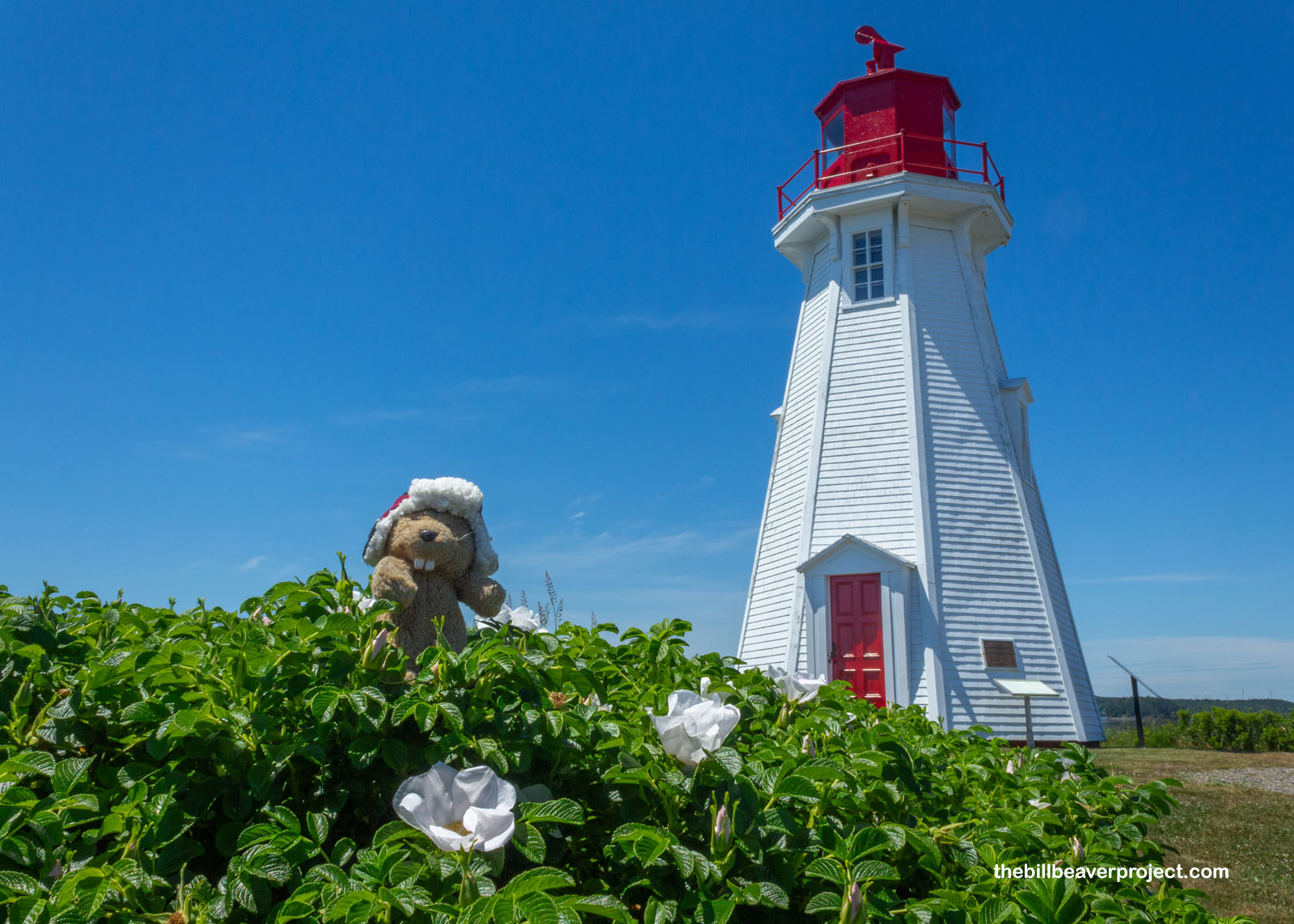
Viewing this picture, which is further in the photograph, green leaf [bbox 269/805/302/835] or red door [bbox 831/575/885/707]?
red door [bbox 831/575/885/707]

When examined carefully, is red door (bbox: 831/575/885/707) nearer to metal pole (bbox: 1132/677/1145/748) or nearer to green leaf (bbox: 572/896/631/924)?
metal pole (bbox: 1132/677/1145/748)

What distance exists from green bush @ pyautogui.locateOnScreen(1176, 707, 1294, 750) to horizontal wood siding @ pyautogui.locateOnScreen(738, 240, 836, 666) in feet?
41.0

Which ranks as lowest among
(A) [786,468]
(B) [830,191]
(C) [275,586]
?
(C) [275,586]

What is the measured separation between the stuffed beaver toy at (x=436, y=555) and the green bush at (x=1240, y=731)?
21.4 metres

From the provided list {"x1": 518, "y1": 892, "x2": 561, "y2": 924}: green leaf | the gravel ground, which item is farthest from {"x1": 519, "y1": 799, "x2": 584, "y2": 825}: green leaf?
the gravel ground

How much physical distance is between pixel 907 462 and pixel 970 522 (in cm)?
130

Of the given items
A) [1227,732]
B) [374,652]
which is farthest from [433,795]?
[1227,732]

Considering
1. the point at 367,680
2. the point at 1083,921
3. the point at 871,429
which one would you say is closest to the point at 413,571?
the point at 367,680

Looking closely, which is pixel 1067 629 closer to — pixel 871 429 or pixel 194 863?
pixel 871 429

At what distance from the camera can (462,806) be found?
1776mm

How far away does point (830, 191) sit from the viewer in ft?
47.6

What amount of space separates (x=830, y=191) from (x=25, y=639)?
1388 centimetres

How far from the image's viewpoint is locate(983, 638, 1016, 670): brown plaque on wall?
12.6 m

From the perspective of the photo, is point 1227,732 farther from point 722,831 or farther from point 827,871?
point 722,831
